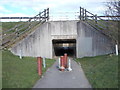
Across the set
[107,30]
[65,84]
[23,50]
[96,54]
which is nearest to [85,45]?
[96,54]

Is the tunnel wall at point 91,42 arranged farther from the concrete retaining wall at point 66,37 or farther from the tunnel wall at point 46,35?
the tunnel wall at point 46,35

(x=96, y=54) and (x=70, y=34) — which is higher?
(x=70, y=34)

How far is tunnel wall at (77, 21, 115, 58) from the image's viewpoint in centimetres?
1895

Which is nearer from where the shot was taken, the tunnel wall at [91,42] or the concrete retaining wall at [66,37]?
the concrete retaining wall at [66,37]

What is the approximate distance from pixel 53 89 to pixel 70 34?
42.7ft

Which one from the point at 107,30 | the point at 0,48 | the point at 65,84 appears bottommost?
the point at 65,84

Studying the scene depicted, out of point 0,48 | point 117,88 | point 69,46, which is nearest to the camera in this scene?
point 117,88

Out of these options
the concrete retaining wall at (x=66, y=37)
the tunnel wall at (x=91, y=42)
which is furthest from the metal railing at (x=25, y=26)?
the tunnel wall at (x=91, y=42)

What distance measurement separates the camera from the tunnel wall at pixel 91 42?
18953mm

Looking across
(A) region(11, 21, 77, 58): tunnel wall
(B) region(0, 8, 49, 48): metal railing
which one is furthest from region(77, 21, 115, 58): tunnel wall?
(B) region(0, 8, 49, 48): metal railing

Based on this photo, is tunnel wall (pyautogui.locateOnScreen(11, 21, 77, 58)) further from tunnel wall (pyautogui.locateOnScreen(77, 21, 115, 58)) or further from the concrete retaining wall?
tunnel wall (pyautogui.locateOnScreen(77, 21, 115, 58))

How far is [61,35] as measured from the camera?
2055 centimetres

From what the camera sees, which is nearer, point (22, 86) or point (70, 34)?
point (22, 86)

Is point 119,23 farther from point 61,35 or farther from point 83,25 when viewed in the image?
A: point 61,35
